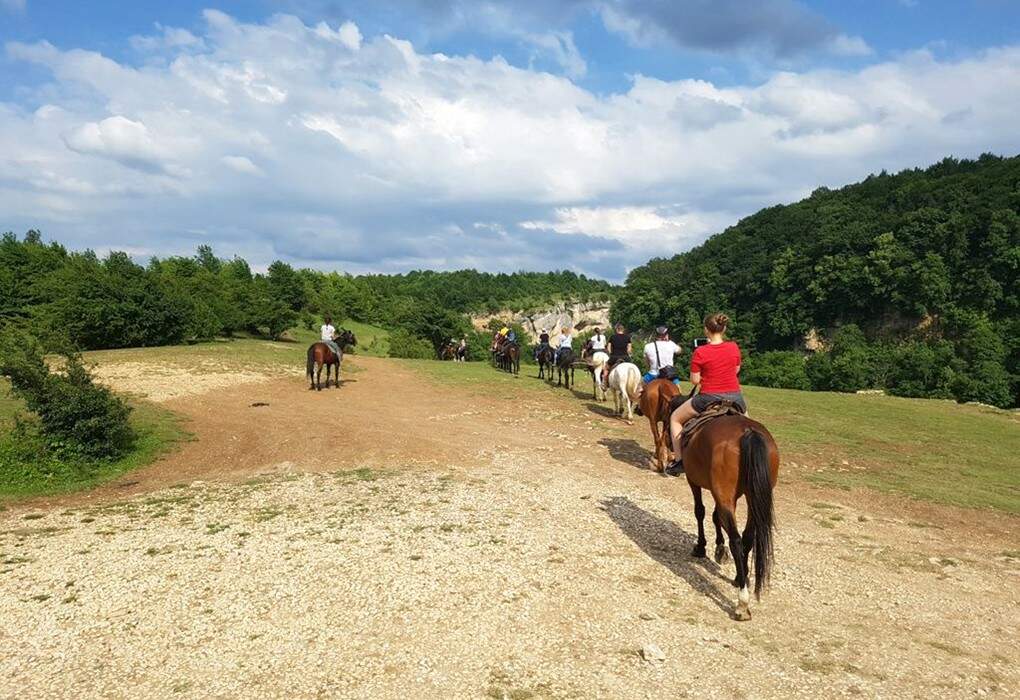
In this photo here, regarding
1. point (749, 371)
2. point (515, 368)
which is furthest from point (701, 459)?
point (749, 371)

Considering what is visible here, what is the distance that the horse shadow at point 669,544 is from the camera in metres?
6.50

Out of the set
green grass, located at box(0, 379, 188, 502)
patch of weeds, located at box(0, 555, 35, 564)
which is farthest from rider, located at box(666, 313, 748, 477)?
green grass, located at box(0, 379, 188, 502)

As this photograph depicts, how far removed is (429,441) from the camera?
1373 centimetres

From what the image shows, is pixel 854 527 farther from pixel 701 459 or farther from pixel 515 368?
pixel 515 368

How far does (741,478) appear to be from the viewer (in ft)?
20.0

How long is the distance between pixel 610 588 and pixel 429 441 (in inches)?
317

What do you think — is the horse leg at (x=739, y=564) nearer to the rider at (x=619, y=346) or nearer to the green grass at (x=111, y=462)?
the green grass at (x=111, y=462)

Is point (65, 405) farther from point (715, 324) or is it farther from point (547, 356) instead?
point (547, 356)

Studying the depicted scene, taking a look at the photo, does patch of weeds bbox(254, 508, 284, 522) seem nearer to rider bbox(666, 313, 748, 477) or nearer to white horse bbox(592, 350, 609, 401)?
rider bbox(666, 313, 748, 477)

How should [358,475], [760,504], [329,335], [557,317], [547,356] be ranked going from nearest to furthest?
1. [760,504]
2. [358,475]
3. [329,335]
4. [547,356]
5. [557,317]

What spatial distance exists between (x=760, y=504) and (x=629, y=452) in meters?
7.57

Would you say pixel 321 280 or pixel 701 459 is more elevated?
pixel 321 280

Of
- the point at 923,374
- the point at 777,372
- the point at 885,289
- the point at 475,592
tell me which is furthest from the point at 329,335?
the point at 885,289

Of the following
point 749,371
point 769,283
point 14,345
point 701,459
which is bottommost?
point 749,371
